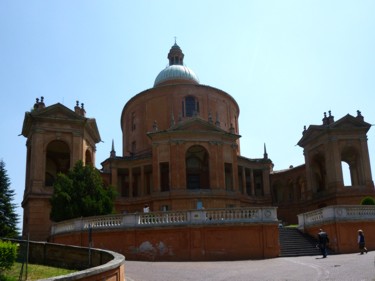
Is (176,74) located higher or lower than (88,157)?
higher

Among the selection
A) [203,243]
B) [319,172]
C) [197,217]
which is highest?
[319,172]

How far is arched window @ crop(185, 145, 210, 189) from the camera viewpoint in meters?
46.3

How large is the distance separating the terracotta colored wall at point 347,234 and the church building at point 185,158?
16744 mm

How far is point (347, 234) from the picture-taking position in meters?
26.1

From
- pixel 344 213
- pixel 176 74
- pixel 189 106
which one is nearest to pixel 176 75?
pixel 176 74

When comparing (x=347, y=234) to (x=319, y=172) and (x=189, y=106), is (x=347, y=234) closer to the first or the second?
(x=319, y=172)

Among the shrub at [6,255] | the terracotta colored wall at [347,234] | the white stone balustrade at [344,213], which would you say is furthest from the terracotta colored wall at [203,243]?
the shrub at [6,255]

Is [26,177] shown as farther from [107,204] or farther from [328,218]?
[328,218]

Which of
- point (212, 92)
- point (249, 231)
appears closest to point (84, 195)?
point (249, 231)

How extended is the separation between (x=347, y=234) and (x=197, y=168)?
22869 mm

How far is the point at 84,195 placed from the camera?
101 ft

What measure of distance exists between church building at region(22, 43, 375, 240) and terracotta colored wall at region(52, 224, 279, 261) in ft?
53.2

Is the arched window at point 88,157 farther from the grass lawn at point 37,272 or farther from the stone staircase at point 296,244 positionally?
the grass lawn at point 37,272

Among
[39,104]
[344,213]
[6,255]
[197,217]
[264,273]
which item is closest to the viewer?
[6,255]
